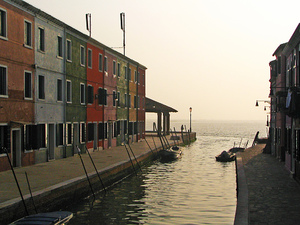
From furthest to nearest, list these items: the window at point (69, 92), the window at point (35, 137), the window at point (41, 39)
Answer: the window at point (69, 92)
the window at point (41, 39)
the window at point (35, 137)

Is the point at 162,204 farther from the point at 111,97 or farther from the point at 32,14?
the point at 111,97

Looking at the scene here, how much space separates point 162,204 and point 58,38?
45.7ft

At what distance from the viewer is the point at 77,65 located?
32.1m

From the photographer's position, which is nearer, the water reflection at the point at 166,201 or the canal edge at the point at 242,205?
the canal edge at the point at 242,205

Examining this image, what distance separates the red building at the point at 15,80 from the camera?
22.1 meters

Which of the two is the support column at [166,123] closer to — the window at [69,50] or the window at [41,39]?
the window at [69,50]

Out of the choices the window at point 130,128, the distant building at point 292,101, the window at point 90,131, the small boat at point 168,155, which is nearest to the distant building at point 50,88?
the window at point 90,131

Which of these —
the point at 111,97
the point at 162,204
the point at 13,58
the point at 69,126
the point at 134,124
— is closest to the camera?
the point at 162,204

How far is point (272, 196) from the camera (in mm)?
16953

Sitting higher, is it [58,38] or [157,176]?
[58,38]

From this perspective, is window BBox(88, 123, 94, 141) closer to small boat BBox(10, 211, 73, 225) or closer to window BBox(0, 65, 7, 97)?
window BBox(0, 65, 7, 97)

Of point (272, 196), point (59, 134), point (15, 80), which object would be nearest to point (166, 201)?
point (272, 196)

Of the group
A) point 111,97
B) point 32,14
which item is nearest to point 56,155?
point 32,14

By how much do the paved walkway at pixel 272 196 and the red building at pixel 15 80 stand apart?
11.3 metres
